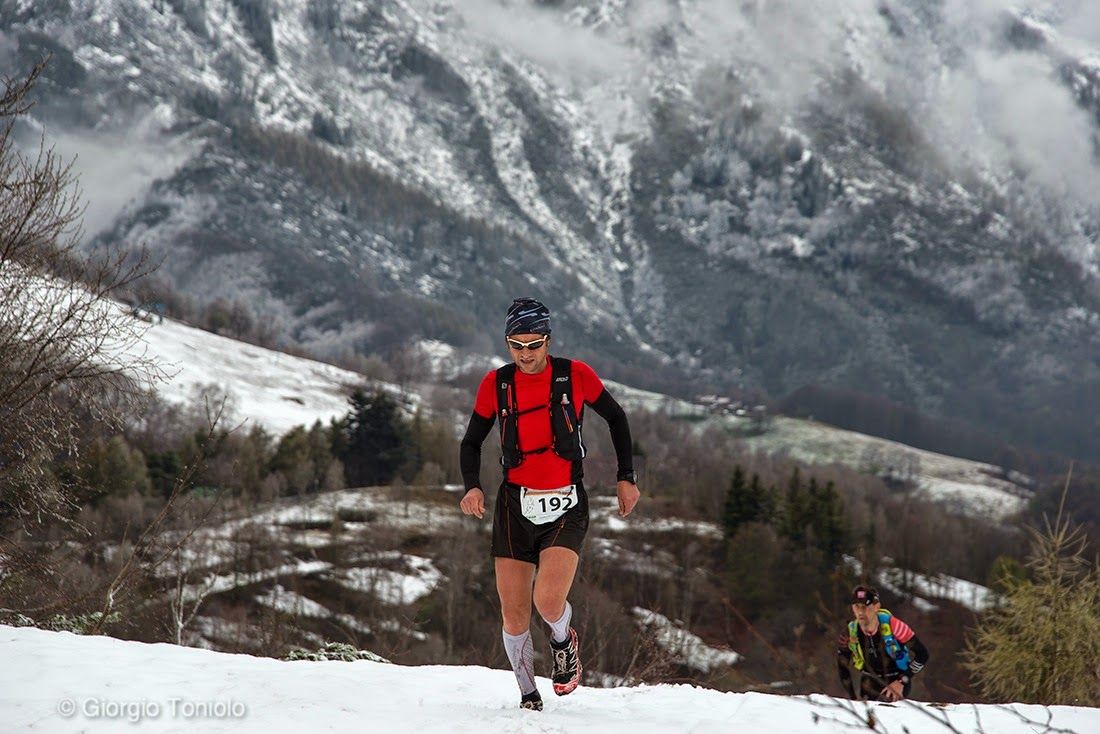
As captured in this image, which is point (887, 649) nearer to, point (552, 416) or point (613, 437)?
point (613, 437)

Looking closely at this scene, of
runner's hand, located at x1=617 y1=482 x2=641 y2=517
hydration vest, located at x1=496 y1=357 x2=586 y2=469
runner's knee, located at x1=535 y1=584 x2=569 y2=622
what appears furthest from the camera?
runner's hand, located at x1=617 y1=482 x2=641 y2=517

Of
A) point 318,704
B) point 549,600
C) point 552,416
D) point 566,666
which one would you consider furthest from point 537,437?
point 318,704

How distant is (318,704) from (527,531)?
7.26 feet

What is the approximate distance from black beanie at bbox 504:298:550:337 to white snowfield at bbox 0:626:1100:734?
10.5ft

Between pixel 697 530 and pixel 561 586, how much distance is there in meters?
97.6

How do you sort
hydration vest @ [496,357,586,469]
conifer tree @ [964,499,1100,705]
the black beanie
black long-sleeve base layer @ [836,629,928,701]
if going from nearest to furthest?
the black beanie → hydration vest @ [496,357,586,469] → black long-sleeve base layer @ [836,629,928,701] → conifer tree @ [964,499,1100,705]

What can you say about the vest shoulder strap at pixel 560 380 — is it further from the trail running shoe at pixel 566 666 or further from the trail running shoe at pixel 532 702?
the trail running shoe at pixel 532 702

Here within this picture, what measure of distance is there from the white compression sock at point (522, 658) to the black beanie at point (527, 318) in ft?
8.57

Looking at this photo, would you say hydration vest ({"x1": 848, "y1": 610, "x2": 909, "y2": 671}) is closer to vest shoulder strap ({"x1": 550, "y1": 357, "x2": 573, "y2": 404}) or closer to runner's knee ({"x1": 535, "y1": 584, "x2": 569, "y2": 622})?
runner's knee ({"x1": 535, "y1": 584, "x2": 569, "y2": 622})

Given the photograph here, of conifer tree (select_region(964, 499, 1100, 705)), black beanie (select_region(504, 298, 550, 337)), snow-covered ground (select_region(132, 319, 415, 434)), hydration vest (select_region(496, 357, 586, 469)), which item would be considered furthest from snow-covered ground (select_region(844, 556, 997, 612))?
snow-covered ground (select_region(132, 319, 415, 434))

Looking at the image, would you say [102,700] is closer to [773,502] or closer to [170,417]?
[773,502]

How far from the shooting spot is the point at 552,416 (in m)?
7.59

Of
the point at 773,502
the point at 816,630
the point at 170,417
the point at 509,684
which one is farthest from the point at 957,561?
the point at 509,684

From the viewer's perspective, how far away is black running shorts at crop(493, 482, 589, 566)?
761 cm
